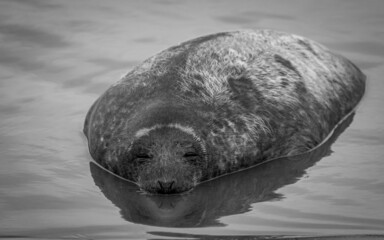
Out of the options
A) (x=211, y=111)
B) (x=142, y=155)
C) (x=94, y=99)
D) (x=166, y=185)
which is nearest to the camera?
(x=166, y=185)

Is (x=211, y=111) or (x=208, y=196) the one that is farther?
(x=211, y=111)

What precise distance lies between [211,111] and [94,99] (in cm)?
236

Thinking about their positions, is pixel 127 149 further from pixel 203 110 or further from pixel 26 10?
pixel 26 10

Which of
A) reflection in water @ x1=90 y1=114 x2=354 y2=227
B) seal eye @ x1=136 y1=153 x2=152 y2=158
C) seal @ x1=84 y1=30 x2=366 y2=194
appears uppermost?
seal @ x1=84 y1=30 x2=366 y2=194

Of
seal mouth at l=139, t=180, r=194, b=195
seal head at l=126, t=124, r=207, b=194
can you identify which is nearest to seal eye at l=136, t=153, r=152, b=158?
seal head at l=126, t=124, r=207, b=194

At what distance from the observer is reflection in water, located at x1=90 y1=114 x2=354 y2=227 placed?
7363mm

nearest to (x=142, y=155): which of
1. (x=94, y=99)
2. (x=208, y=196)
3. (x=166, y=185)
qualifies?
(x=166, y=185)

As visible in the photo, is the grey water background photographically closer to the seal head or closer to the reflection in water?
the reflection in water

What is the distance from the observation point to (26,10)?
45.8 feet

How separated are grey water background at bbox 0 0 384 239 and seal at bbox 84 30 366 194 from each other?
0.28 m

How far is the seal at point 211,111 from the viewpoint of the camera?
26.3 feet

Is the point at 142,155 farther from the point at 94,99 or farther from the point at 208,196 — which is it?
the point at 94,99

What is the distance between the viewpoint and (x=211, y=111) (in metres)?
8.45

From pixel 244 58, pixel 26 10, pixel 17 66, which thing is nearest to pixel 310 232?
pixel 244 58
